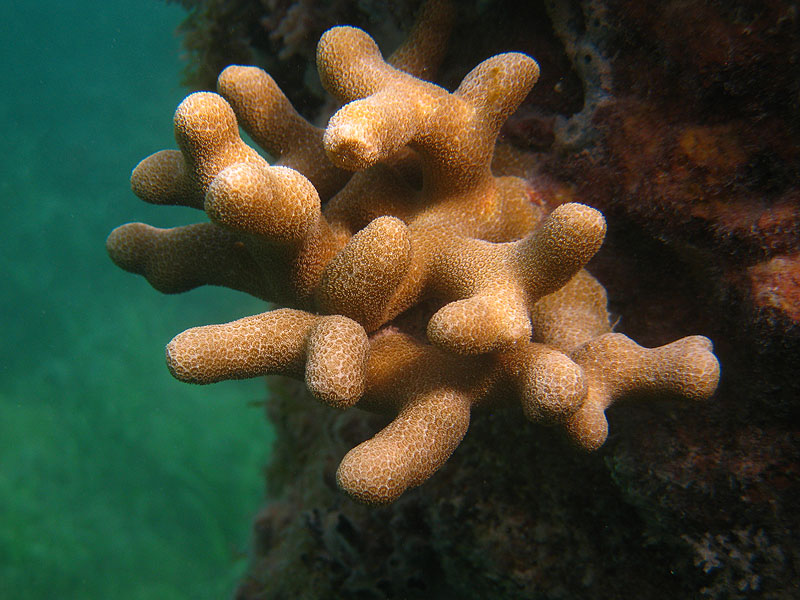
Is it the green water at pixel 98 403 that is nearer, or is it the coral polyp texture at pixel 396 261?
the coral polyp texture at pixel 396 261


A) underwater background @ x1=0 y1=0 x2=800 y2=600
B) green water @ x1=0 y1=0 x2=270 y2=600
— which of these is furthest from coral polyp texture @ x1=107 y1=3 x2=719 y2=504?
green water @ x1=0 y1=0 x2=270 y2=600

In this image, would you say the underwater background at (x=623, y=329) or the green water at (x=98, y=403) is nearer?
the underwater background at (x=623, y=329)

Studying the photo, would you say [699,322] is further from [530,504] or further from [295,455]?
[295,455]

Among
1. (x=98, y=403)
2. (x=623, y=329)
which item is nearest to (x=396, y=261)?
(x=623, y=329)

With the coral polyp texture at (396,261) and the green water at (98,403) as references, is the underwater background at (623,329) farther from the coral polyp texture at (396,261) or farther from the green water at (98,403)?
the green water at (98,403)

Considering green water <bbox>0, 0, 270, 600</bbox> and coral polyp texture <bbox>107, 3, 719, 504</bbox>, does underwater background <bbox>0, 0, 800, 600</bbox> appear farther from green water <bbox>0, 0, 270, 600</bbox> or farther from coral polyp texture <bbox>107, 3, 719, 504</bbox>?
green water <bbox>0, 0, 270, 600</bbox>

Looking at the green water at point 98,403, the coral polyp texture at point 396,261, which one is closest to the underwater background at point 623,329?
the coral polyp texture at point 396,261
